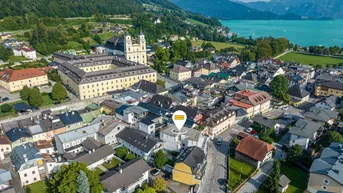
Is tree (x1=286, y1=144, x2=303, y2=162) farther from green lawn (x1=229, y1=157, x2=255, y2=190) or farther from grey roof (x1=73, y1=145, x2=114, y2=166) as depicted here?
grey roof (x1=73, y1=145, x2=114, y2=166)

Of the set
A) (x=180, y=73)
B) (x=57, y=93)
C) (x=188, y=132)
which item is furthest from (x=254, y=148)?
(x=180, y=73)

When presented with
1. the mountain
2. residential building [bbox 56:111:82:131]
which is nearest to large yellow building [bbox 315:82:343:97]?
residential building [bbox 56:111:82:131]

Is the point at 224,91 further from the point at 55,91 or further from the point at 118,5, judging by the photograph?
the point at 118,5

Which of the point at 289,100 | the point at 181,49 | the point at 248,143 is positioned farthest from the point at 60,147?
the point at 181,49

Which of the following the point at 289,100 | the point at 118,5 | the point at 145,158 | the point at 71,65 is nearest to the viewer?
the point at 145,158

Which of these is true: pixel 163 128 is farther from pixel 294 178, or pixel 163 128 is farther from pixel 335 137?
pixel 335 137

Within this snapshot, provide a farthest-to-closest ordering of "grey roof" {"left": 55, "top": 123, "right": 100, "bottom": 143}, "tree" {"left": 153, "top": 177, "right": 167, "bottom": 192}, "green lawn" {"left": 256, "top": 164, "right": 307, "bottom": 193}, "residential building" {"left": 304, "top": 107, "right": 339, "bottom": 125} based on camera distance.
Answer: "residential building" {"left": 304, "top": 107, "right": 339, "bottom": 125} < "grey roof" {"left": 55, "top": 123, "right": 100, "bottom": 143} < "green lawn" {"left": 256, "top": 164, "right": 307, "bottom": 193} < "tree" {"left": 153, "top": 177, "right": 167, "bottom": 192}
